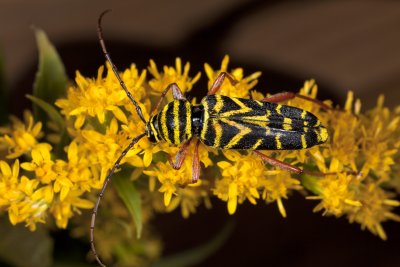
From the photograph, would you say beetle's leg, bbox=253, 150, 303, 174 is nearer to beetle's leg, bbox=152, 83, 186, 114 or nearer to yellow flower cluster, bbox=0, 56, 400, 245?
yellow flower cluster, bbox=0, 56, 400, 245

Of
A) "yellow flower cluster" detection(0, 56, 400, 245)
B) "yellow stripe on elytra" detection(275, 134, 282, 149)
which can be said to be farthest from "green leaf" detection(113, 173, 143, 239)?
"yellow stripe on elytra" detection(275, 134, 282, 149)

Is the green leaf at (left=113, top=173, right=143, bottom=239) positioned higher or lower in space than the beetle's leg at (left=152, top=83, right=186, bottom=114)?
lower

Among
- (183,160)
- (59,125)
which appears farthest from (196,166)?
(59,125)

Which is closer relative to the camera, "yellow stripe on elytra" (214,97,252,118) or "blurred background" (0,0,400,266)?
"yellow stripe on elytra" (214,97,252,118)

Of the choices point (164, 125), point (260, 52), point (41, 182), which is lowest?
point (260, 52)

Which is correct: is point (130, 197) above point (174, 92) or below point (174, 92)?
below

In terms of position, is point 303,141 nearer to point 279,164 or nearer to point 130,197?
point 279,164

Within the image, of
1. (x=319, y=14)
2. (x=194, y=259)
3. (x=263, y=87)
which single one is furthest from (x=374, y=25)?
(x=194, y=259)
